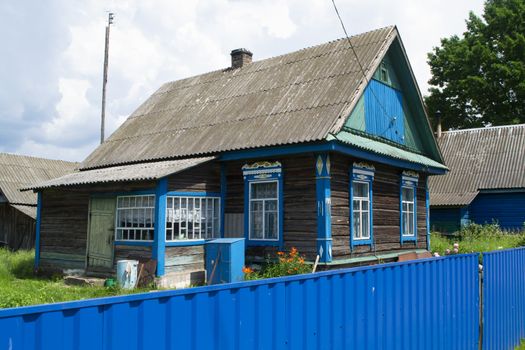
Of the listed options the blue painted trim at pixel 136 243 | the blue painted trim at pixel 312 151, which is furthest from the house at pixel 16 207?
the blue painted trim at pixel 312 151

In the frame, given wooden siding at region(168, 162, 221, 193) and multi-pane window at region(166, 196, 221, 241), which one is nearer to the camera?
multi-pane window at region(166, 196, 221, 241)

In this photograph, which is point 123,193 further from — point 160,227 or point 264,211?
point 264,211

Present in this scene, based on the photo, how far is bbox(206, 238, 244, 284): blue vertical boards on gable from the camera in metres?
11.2

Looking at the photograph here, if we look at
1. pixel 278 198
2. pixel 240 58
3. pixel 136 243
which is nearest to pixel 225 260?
pixel 278 198

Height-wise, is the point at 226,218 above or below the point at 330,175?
below

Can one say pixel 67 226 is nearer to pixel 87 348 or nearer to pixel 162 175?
pixel 162 175

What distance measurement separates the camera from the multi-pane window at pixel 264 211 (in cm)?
1246

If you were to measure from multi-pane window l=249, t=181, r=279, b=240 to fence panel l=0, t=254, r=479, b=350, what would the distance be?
6.37m

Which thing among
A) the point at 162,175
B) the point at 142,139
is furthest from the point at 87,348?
the point at 142,139

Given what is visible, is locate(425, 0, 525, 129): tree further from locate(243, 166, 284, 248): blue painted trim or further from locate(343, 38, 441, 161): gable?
locate(243, 166, 284, 248): blue painted trim

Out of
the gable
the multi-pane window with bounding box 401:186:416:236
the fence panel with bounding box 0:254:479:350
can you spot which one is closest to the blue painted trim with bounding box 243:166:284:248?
the gable

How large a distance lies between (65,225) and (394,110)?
10198mm

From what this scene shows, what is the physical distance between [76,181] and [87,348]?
11192mm

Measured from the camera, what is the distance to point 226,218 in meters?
13.2
